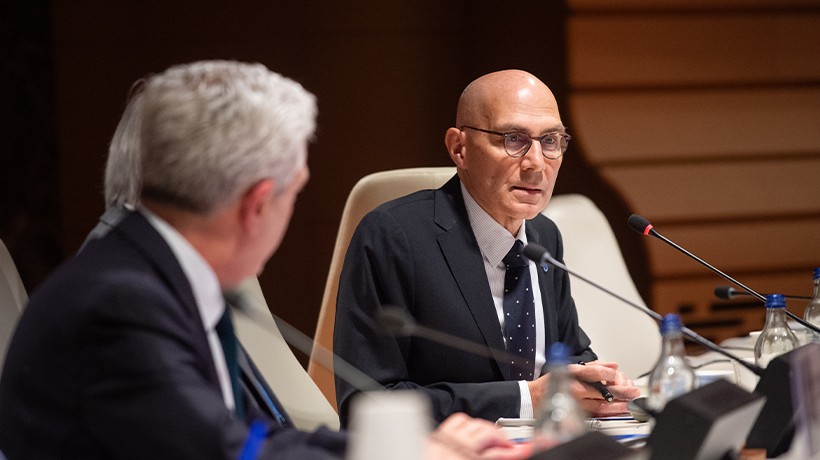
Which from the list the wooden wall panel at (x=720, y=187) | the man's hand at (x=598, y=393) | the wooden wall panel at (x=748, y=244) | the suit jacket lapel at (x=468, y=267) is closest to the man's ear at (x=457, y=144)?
the suit jacket lapel at (x=468, y=267)

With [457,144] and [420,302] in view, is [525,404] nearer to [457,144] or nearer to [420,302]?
[420,302]

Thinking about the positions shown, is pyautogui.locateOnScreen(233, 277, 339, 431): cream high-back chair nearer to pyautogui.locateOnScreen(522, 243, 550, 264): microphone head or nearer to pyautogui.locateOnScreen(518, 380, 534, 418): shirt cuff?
pyautogui.locateOnScreen(518, 380, 534, 418): shirt cuff

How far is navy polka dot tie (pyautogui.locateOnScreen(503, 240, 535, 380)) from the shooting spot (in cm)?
223

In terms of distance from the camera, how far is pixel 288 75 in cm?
454

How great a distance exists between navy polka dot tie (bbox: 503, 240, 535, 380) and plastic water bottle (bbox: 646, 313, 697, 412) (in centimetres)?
59

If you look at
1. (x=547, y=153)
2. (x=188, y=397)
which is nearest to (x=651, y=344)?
(x=547, y=153)

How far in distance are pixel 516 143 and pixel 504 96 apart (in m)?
0.11

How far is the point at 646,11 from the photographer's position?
4086mm

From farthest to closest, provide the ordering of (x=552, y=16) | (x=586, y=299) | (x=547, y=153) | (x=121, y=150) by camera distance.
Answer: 1. (x=552, y=16)
2. (x=586, y=299)
3. (x=547, y=153)
4. (x=121, y=150)

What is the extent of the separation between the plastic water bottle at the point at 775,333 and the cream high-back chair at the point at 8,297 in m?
1.49

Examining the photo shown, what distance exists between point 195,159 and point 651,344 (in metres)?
2.11

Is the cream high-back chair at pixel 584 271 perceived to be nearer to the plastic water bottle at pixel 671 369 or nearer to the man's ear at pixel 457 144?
the man's ear at pixel 457 144

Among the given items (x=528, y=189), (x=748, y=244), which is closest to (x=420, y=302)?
(x=528, y=189)

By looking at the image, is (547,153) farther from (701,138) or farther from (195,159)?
(701,138)
